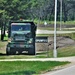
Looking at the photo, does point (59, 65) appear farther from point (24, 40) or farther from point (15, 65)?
point (24, 40)

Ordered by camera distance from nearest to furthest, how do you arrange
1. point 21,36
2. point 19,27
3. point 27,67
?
point 27,67, point 19,27, point 21,36

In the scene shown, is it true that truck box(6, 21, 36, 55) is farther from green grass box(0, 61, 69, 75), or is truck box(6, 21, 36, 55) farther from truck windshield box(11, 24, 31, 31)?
green grass box(0, 61, 69, 75)

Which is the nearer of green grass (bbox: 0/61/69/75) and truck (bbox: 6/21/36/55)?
green grass (bbox: 0/61/69/75)

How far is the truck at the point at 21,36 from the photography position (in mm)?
30344

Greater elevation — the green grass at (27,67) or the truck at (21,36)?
the truck at (21,36)

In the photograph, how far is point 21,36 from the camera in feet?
101

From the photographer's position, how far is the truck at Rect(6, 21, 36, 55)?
99.6 ft

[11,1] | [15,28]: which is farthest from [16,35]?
[11,1]

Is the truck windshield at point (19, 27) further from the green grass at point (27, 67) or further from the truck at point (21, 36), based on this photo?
the green grass at point (27, 67)

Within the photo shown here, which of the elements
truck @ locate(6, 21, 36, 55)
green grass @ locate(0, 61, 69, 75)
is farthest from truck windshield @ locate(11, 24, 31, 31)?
green grass @ locate(0, 61, 69, 75)

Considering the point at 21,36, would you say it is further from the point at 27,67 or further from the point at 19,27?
the point at 27,67

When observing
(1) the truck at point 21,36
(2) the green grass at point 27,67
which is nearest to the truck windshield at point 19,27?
(1) the truck at point 21,36

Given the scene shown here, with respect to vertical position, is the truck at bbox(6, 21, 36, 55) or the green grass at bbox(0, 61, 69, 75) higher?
the truck at bbox(6, 21, 36, 55)

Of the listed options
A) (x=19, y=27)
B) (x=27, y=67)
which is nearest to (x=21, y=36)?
(x=19, y=27)
